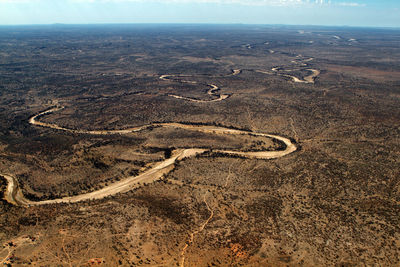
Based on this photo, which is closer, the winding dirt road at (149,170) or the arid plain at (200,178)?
the arid plain at (200,178)

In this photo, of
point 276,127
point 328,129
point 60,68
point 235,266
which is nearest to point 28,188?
point 235,266

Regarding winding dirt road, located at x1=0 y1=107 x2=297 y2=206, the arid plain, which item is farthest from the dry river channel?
the arid plain

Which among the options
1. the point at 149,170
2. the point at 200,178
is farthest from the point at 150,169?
the point at 200,178

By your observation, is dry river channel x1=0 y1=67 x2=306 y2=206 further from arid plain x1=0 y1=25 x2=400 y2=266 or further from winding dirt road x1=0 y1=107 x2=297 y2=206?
arid plain x1=0 y1=25 x2=400 y2=266

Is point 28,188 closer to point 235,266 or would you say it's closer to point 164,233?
point 164,233

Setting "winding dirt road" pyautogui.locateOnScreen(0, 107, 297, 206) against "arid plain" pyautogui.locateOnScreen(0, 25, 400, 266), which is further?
"winding dirt road" pyautogui.locateOnScreen(0, 107, 297, 206)

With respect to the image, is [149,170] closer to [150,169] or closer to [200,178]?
[150,169]

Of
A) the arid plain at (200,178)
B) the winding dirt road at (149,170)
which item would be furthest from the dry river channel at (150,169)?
the arid plain at (200,178)

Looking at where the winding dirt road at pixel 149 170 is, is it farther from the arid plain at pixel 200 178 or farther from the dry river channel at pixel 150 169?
the arid plain at pixel 200 178
